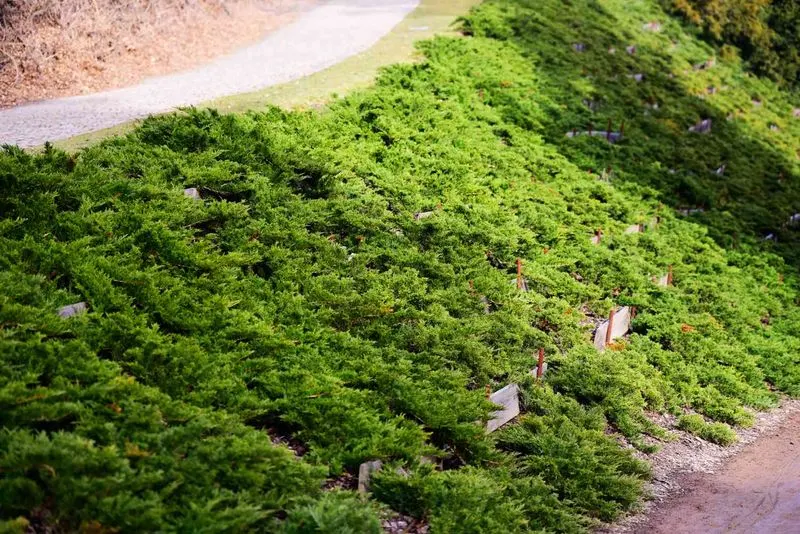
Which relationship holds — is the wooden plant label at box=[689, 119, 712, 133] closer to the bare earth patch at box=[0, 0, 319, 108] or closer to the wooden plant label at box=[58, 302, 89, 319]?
the bare earth patch at box=[0, 0, 319, 108]

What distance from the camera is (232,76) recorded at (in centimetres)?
1363

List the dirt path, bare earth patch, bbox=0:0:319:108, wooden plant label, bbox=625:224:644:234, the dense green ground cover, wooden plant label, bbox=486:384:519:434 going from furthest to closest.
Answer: wooden plant label, bbox=625:224:644:234
bare earth patch, bbox=0:0:319:108
wooden plant label, bbox=486:384:519:434
the dirt path
the dense green ground cover

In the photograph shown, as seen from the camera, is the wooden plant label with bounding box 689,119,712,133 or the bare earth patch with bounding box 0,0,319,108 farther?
the wooden plant label with bounding box 689,119,712,133

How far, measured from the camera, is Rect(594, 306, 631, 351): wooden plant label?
33.6ft

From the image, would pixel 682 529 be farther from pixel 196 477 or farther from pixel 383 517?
pixel 196 477

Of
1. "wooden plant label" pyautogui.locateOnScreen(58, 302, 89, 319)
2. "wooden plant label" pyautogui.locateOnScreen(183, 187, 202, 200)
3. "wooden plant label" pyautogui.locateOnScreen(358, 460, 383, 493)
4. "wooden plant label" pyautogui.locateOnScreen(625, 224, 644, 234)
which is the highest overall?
"wooden plant label" pyautogui.locateOnScreen(183, 187, 202, 200)

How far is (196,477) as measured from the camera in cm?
563

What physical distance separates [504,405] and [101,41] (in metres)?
9.91

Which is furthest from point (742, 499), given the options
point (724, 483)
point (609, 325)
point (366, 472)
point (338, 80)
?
point (338, 80)

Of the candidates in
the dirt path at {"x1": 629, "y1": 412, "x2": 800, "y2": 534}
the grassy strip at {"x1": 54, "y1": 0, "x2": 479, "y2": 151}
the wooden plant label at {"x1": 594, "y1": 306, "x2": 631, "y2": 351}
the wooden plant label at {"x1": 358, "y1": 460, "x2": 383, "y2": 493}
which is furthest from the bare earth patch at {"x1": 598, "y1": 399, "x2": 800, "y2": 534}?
the grassy strip at {"x1": 54, "y1": 0, "x2": 479, "y2": 151}

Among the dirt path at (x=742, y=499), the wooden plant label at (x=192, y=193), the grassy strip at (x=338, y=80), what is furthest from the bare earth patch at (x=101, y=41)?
the dirt path at (x=742, y=499)

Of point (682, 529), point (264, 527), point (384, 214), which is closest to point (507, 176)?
point (384, 214)

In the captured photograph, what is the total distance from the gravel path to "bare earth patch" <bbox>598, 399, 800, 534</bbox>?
792cm

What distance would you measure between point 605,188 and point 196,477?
984 cm
